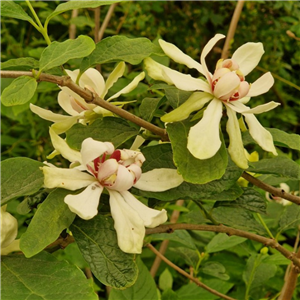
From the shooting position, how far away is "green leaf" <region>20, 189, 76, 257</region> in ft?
1.19

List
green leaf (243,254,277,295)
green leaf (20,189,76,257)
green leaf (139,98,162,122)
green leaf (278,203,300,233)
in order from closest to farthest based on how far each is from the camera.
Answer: green leaf (20,189,76,257) < green leaf (139,98,162,122) < green leaf (278,203,300,233) < green leaf (243,254,277,295)

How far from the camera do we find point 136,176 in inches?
16.2

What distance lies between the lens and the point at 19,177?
0.44m

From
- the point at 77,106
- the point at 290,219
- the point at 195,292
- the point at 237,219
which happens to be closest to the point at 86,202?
the point at 77,106

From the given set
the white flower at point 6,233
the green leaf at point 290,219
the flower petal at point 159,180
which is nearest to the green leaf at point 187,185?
the flower petal at point 159,180

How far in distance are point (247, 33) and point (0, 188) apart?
1733 millimetres

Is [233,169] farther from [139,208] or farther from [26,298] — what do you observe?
[26,298]

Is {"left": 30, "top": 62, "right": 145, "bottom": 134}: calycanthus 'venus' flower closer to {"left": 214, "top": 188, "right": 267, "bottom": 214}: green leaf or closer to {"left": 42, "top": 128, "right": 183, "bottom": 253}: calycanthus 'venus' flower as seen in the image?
{"left": 42, "top": 128, "right": 183, "bottom": 253}: calycanthus 'venus' flower

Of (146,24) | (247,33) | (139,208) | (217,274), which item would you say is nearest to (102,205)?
(139,208)

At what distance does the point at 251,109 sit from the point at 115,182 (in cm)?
14

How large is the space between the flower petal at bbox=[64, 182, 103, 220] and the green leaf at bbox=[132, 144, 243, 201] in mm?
55

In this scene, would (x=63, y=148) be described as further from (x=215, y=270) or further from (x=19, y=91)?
(x=215, y=270)

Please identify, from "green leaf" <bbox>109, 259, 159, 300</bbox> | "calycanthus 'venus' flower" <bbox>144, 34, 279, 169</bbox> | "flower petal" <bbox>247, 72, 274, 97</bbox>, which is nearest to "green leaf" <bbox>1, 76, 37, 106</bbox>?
"calycanthus 'venus' flower" <bbox>144, 34, 279, 169</bbox>

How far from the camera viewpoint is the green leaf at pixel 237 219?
1.84 ft
